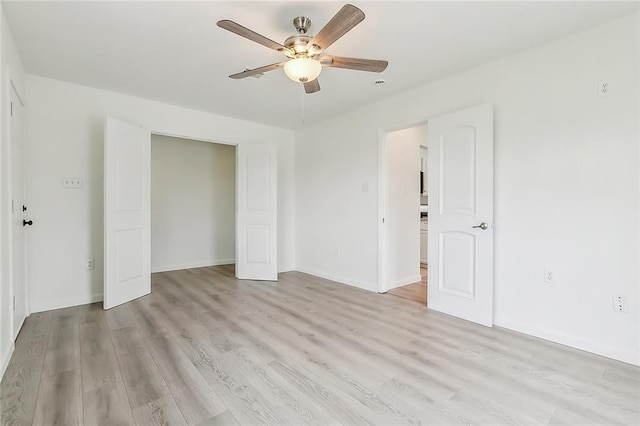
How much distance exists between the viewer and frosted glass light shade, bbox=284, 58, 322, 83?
205cm

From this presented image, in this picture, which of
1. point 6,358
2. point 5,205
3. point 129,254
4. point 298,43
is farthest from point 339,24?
point 129,254

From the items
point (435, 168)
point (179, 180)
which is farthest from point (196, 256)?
point (435, 168)

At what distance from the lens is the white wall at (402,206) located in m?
3.99

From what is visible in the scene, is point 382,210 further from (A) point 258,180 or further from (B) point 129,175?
(B) point 129,175

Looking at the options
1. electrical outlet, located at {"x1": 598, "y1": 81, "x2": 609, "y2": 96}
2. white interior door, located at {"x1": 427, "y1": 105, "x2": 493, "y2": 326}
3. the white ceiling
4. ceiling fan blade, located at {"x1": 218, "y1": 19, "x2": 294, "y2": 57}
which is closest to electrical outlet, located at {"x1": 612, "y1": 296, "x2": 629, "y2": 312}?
white interior door, located at {"x1": 427, "y1": 105, "x2": 493, "y2": 326}

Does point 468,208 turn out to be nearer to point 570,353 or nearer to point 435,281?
point 435,281

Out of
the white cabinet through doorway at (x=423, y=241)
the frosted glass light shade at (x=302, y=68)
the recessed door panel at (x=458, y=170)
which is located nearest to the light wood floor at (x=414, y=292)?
the recessed door panel at (x=458, y=170)

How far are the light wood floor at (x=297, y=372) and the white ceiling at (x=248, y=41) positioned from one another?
2.43 meters

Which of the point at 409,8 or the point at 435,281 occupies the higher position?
the point at 409,8

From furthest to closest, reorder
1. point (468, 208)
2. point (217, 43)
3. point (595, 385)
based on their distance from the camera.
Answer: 1. point (468, 208)
2. point (217, 43)
3. point (595, 385)

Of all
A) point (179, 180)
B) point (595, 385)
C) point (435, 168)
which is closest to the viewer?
point (595, 385)

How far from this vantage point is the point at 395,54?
2629 millimetres

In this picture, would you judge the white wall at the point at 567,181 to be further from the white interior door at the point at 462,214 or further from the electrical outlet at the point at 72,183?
the electrical outlet at the point at 72,183

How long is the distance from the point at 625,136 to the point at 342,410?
2.65 metres
